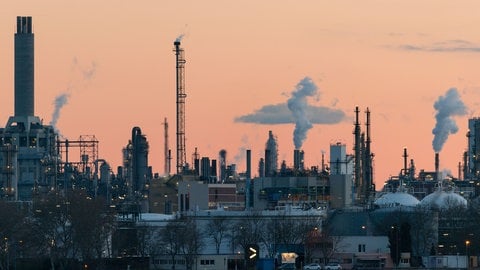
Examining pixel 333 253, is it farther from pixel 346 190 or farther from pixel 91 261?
pixel 346 190

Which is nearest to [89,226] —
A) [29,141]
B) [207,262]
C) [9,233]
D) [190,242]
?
[9,233]

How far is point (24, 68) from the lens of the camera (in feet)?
487

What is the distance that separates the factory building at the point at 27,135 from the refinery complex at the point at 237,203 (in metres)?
0.16

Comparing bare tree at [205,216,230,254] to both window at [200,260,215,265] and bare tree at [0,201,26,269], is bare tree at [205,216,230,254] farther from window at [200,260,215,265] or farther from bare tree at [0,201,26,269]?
bare tree at [0,201,26,269]

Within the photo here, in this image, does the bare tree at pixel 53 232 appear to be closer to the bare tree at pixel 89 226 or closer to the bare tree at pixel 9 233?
the bare tree at pixel 89 226

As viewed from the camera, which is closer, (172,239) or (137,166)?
Result: (172,239)

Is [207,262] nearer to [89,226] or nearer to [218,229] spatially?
[218,229]

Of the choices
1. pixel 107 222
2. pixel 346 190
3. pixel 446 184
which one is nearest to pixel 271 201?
pixel 346 190

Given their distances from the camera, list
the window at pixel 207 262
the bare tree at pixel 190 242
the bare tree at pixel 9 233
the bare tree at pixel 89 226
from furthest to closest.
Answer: the window at pixel 207 262 → the bare tree at pixel 190 242 → the bare tree at pixel 89 226 → the bare tree at pixel 9 233

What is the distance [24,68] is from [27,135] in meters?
8.77

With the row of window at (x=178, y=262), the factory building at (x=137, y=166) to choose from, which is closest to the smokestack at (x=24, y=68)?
the factory building at (x=137, y=166)

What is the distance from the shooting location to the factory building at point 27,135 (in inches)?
5842

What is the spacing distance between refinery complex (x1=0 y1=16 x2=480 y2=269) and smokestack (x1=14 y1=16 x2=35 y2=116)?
0.50 feet

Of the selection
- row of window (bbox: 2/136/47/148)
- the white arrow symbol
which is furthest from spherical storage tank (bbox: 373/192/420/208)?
the white arrow symbol
